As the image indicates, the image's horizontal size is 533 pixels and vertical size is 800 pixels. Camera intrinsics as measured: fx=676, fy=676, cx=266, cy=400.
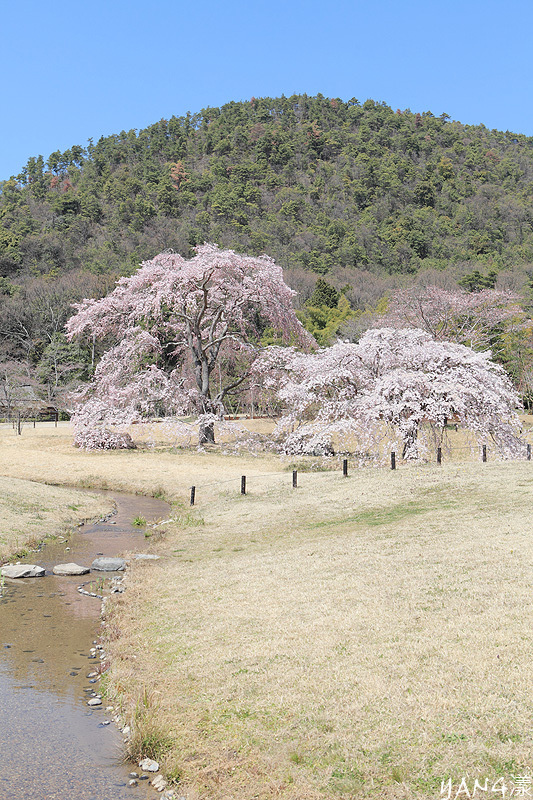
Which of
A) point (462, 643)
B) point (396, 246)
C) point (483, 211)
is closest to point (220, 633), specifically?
point (462, 643)

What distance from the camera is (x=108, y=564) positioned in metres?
14.7

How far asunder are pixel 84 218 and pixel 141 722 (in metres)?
121

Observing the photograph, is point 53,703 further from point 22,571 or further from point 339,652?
point 22,571

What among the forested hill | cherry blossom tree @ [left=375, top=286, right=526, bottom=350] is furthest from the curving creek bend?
the forested hill

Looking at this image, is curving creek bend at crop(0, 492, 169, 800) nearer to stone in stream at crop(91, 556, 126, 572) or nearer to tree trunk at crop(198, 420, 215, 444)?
stone in stream at crop(91, 556, 126, 572)

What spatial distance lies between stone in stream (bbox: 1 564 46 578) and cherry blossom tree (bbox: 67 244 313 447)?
20830 mm

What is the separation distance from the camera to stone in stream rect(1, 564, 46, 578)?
46.7 feet

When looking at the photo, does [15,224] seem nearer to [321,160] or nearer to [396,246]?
[396,246]

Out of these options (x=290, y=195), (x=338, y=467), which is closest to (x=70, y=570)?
(x=338, y=467)

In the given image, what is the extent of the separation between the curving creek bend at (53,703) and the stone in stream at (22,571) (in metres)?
0.23

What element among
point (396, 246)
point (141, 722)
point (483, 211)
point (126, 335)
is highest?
point (483, 211)

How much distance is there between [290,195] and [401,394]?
116134mm

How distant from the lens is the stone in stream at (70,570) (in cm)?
1448

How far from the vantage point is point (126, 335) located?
39.5 metres
